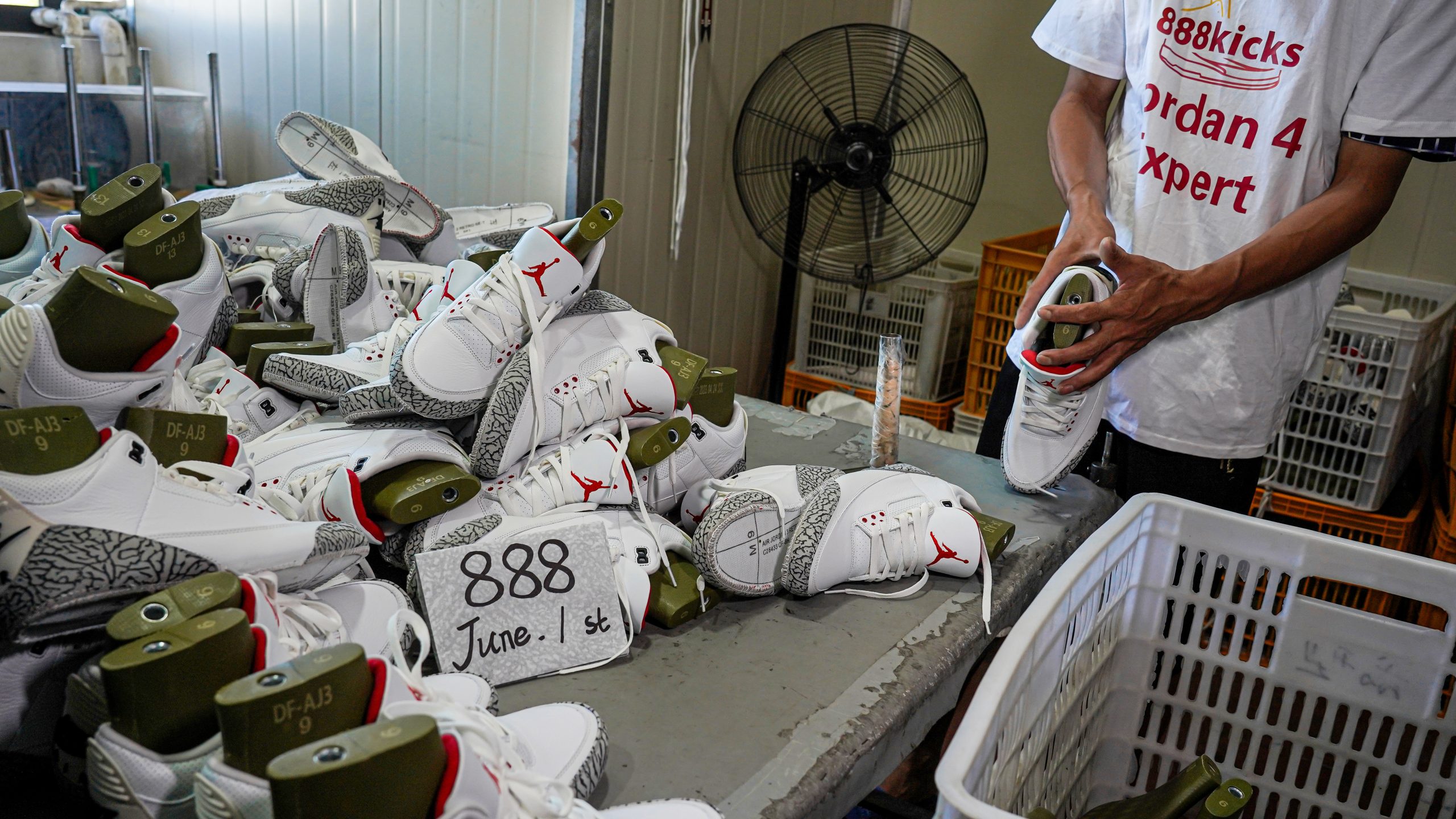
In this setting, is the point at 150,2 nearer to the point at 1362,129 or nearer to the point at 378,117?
the point at 378,117

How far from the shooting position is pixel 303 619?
0.72m

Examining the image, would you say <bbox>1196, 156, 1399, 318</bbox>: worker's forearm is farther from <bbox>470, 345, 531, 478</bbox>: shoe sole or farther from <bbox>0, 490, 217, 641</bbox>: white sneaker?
<bbox>0, 490, 217, 641</bbox>: white sneaker


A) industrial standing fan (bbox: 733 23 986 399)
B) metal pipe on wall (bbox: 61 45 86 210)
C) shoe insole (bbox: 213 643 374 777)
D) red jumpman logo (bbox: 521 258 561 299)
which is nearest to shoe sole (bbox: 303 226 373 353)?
red jumpman logo (bbox: 521 258 561 299)

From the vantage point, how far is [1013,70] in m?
3.02

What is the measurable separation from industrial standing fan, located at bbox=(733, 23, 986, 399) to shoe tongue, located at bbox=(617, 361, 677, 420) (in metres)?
1.56

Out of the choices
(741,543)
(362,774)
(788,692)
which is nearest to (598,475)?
(741,543)

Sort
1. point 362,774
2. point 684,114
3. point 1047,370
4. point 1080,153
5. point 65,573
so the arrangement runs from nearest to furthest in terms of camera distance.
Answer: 1. point 362,774
2. point 65,573
3. point 1047,370
4. point 1080,153
5. point 684,114

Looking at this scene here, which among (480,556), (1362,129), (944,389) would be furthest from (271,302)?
(944,389)

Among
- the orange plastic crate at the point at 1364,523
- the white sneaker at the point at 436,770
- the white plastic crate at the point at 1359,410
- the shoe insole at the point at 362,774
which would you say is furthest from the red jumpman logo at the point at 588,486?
the orange plastic crate at the point at 1364,523

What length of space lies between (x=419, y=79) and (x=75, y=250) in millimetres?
1488

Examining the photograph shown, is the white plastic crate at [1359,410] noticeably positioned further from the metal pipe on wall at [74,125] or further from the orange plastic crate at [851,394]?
the metal pipe on wall at [74,125]

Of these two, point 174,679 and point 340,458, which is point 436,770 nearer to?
point 174,679

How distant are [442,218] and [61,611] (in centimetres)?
101

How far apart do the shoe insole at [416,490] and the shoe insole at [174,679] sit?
0.28m
